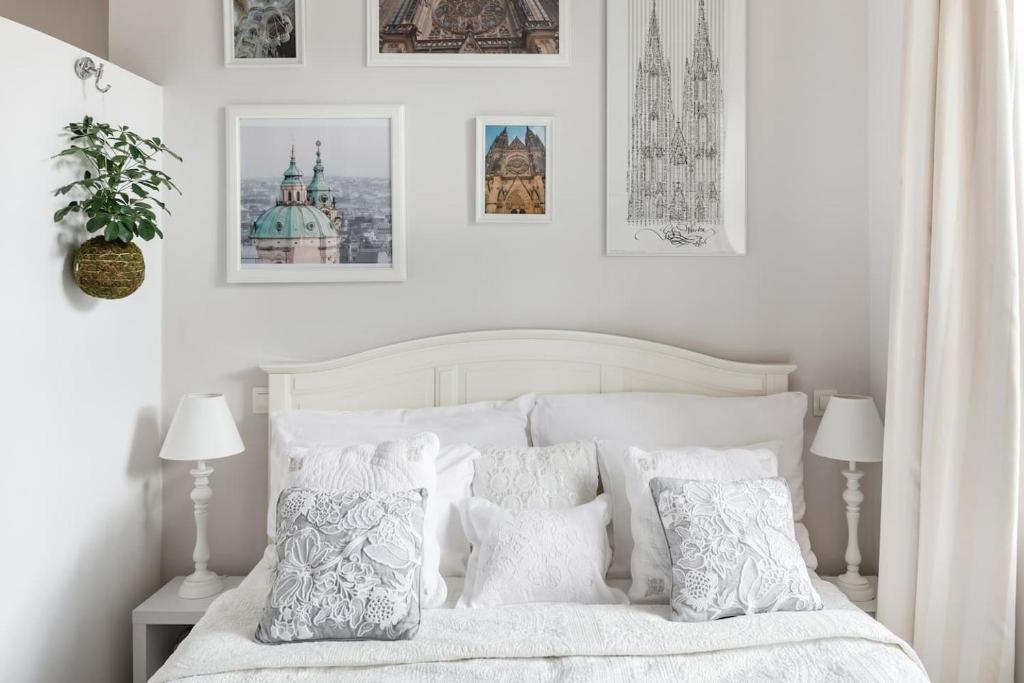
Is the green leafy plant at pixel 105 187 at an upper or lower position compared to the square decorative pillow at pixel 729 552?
upper

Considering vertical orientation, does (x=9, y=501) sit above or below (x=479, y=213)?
below

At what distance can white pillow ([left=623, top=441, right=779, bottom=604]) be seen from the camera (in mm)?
1990

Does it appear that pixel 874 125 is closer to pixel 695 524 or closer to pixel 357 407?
pixel 695 524

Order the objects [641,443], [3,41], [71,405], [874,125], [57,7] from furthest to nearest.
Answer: [57,7]
[874,125]
[641,443]
[71,405]
[3,41]

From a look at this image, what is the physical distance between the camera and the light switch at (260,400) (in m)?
2.60

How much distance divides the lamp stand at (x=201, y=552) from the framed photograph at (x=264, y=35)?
4.53 ft

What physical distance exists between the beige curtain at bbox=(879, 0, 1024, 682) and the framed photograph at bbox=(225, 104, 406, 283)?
1598 mm

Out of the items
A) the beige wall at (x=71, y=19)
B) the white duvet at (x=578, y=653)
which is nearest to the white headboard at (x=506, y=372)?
the white duvet at (x=578, y=653)

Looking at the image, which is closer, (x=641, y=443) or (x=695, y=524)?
(x=695, y=524)

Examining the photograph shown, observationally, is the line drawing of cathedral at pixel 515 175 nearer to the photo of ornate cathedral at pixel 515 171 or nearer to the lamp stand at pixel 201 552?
the photo of ornate cathedral at pixel 515 171

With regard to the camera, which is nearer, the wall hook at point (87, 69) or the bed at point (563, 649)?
the bed at point (563, 649)

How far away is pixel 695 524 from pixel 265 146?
1873 millimetres

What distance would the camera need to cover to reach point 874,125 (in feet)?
8.46

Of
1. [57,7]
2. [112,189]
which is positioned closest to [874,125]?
[112,189]
